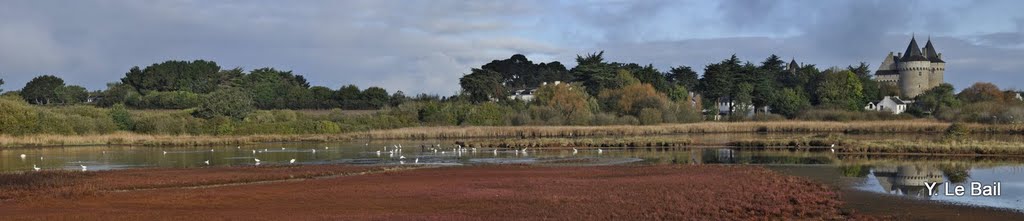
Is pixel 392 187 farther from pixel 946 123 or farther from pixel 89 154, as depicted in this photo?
pixel 946 123

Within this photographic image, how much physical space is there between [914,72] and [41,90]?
416 feet

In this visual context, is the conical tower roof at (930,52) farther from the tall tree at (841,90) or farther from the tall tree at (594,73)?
the tall tree at (594,73)

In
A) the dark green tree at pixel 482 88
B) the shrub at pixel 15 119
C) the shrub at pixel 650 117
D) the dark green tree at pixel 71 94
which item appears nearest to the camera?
the shrub at pixel 15 119

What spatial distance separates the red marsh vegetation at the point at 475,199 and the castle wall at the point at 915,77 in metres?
115

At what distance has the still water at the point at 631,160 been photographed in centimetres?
3186

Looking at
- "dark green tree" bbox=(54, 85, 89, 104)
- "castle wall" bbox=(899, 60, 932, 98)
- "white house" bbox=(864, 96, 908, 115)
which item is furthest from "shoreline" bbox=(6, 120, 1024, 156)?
"dark green tree" bbox=(54, 85, 89, 104)

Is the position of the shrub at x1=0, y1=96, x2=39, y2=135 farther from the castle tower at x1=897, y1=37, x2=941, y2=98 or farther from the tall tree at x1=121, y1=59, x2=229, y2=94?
the castle tower at x1=897, y1=37, x2=941, y2=98

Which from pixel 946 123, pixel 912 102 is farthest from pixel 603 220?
pixel 912 102

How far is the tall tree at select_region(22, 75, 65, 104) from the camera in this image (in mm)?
140875

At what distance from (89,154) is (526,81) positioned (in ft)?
351

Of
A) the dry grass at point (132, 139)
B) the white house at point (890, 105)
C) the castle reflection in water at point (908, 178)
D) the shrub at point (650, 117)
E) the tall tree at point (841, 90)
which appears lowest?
the castle reflection in water at point (908, 178)

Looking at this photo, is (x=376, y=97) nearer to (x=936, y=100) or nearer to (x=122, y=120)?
(x=122, y=120)

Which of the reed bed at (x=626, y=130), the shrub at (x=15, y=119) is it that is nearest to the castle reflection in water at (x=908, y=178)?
the reed bed at (x=626, y=130)

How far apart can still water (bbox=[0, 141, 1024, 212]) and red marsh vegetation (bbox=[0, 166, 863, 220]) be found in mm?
3949
